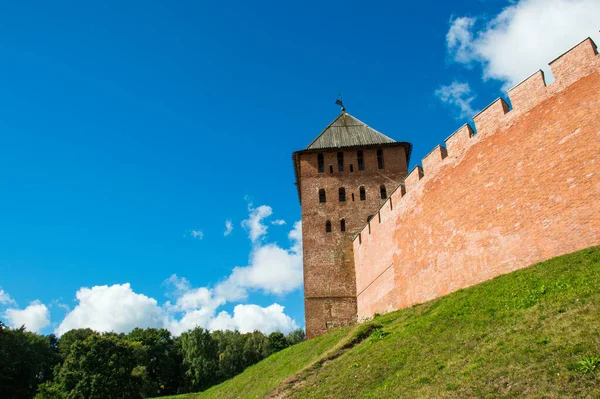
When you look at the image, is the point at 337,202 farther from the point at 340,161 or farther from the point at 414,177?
the point at 414,177

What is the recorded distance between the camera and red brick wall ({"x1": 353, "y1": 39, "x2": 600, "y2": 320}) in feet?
36.2

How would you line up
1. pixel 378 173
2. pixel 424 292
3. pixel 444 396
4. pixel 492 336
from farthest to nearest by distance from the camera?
pixel 378 173 → pixel 424 292 → pixel 492 336 → pixel 444 396

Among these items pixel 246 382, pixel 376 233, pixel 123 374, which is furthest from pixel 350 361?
pixel 123 374

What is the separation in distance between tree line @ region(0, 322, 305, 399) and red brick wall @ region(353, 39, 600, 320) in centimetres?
2178

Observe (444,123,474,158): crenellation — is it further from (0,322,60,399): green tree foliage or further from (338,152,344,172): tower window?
(0,322,60,399): green tree foliage

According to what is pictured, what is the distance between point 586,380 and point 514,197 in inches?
316

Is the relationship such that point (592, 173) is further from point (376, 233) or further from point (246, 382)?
point (246, 382)

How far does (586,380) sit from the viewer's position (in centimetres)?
564

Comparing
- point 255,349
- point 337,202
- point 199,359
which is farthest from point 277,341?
point 337,202

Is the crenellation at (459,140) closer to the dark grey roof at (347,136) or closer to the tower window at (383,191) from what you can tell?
the tower window at (383,191)

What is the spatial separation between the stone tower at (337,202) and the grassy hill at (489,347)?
12139 millimetres

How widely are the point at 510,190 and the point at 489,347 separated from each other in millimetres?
6415

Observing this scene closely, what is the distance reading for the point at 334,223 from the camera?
93.0 ft

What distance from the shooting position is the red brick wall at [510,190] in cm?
1103
